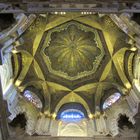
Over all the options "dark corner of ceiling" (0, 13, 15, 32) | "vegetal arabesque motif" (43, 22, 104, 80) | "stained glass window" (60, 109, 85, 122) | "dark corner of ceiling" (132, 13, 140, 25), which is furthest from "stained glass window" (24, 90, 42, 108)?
"dark corner of ceiling" (132, 13, 140, 25)

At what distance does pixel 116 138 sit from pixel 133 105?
1959 mm

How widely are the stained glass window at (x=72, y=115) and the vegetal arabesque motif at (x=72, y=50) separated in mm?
2684

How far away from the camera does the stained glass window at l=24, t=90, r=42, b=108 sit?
1902cm

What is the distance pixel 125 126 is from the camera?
56.0 ft

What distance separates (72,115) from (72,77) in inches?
124

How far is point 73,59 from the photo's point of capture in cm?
2230

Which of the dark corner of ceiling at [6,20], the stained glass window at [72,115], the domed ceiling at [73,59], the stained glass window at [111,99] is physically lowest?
the stained glass window at [72,115]

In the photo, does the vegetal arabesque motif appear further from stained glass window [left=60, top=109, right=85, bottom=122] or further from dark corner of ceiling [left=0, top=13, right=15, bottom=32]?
dark corner of ceiling [left=0, top=13, right=15, bottom=32]

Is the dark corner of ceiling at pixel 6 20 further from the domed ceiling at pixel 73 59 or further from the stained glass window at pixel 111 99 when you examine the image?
the stained glass window at pixel 111 99

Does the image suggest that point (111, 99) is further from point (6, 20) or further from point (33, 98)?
point (6, 20)

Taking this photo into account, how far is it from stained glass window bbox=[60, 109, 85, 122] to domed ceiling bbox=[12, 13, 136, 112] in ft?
2.33

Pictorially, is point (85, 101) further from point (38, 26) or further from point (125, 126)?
point (38, 26)

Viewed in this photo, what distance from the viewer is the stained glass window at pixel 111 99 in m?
18.9

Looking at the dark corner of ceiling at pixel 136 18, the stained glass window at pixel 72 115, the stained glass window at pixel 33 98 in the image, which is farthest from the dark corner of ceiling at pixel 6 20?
the stained glass window at pixel 72 115
